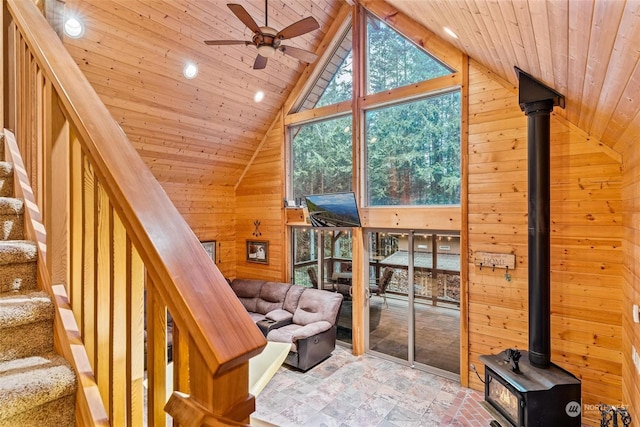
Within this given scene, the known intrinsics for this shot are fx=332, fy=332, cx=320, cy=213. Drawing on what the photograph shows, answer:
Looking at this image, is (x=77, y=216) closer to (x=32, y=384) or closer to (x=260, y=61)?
(x=32, y=384)

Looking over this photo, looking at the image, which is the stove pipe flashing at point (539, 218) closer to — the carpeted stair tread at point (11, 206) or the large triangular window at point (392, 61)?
the large triangular window at point (392, 61)

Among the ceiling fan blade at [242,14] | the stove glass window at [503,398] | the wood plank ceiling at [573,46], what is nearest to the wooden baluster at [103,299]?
the wood plank ceiling at [573,46]

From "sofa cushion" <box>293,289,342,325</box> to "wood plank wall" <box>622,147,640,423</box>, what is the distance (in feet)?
11.0

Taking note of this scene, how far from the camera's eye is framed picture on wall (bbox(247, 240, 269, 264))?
6521 mm

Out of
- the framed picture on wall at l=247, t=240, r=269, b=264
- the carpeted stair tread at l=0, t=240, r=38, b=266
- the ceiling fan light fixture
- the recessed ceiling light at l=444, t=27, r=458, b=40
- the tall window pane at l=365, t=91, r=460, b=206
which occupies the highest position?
the recessed ceiling light at l=444, t=27, r=458, b=40

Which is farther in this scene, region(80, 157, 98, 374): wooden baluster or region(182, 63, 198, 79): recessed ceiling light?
region(182, 63, 198, 79): recessed ceiling light

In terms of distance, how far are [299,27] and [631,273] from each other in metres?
3.60

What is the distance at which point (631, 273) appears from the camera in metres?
2.75

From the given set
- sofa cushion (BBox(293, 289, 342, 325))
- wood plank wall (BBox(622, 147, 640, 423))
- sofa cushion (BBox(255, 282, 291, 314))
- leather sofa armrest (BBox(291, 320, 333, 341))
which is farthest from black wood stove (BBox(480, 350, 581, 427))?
sofa cushion (BBox(255, 282, 291, 314))

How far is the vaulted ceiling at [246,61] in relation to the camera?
1665mm

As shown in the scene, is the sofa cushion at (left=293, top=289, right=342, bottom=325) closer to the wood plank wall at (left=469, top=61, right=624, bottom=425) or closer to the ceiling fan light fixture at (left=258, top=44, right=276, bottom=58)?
the wood plank wall at (left=469, top=61, right=624, bottom=425)

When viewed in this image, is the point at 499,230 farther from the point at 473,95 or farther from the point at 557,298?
the point at 473,95

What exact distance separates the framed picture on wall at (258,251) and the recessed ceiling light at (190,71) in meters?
3.19

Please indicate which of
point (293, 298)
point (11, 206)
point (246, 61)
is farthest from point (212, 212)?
point (11, 206)
